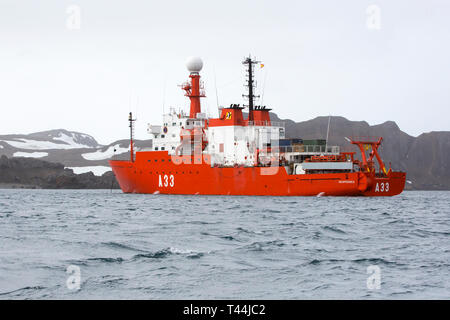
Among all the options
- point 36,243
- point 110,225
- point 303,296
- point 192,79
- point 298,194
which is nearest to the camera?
point 303,296

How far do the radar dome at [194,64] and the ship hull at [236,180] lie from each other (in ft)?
33.4

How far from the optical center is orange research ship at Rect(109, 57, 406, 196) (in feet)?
149

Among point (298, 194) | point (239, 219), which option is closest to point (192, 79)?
point (298, 194)

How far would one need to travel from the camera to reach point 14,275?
12414 mm

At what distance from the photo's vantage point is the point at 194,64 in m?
59.3

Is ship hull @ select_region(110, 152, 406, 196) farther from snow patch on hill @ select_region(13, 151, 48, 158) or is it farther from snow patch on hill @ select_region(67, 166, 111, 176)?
snow patch on hill @ select_region(13, 151, 48, 158)

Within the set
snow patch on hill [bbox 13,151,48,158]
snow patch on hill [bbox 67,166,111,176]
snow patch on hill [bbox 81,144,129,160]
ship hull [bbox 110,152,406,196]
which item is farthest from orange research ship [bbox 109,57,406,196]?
snow patch on hill [bbox 13,151,48,158]

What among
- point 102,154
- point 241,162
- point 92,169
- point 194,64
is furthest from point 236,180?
point 102,154

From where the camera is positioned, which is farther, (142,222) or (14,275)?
(142,222)

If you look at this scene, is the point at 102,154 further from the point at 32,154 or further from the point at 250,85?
the point at 250,85

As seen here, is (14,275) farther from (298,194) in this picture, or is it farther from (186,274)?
(298,194)

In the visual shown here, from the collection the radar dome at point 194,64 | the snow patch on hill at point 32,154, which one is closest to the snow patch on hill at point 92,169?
the snow patch on hill at point 32,154

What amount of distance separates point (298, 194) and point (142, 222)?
79.1 ft

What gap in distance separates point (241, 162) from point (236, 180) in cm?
301
